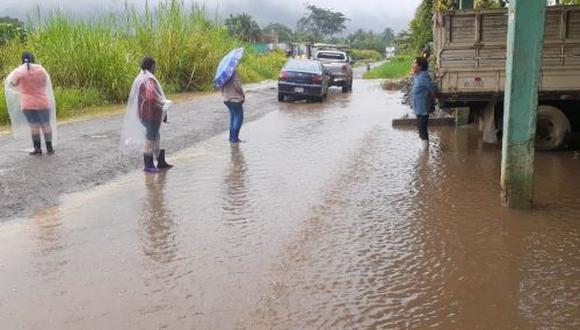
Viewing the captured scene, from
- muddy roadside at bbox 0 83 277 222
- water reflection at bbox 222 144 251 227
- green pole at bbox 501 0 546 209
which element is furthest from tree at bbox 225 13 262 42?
green pole at bbox 501 0 546 209

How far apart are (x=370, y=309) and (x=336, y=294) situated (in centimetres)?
32

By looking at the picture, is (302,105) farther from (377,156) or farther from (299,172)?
(299,172)

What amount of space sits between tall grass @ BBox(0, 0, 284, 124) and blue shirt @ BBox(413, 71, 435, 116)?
31.7ft

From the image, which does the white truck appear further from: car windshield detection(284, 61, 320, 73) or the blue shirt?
car windshield detection(284, 61, 320, 73)

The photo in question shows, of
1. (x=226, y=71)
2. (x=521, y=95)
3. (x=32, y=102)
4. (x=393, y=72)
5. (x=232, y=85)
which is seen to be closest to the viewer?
(x=521, y=95)

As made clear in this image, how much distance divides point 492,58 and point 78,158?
22.8 ft

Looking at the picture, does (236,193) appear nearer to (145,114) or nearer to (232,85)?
(145,114)

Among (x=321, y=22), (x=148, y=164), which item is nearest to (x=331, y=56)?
(x=148, y=164)

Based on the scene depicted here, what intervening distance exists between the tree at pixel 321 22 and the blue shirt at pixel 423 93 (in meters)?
121

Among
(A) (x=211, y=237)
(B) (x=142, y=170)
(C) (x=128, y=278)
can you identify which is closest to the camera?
(C) (x=128, y=278)

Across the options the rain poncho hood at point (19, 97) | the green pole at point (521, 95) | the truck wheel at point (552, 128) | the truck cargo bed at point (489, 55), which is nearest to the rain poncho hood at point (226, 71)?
the rain poncho hood at point (19, 97)

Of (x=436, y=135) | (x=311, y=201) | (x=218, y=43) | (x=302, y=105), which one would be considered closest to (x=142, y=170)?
(x=311, y=201)

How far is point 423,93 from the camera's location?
1072 centimetres

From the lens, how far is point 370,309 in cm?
434
